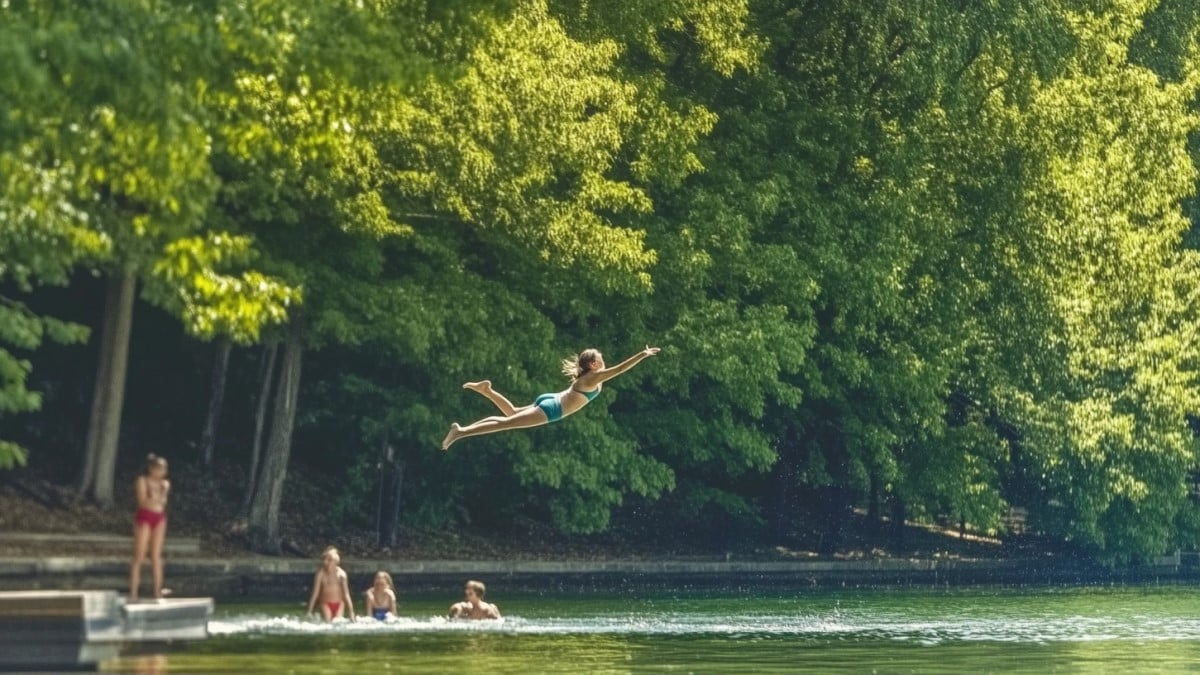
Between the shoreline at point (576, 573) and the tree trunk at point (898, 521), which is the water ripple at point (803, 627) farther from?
the tree trunk at point (898, 521)

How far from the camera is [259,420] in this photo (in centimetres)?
4425

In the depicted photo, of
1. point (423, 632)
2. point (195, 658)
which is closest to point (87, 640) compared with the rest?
point (195, 658)

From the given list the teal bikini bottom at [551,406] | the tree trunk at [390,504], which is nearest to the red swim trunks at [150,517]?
the teal bikini bottom at [551,406]

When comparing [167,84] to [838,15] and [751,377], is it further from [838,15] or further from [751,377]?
[838,15]

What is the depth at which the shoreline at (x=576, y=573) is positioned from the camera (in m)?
34.6

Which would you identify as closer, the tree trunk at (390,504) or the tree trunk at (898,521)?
the tree trunk at (390,504)

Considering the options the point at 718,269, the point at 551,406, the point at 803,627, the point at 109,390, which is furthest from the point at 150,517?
the point at 718,269

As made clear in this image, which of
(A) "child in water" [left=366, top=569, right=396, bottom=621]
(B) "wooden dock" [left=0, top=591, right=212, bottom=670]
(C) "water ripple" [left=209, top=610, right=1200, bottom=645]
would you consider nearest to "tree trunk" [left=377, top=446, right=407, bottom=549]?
(C) "water ripple" [left=209, top=610, right=1200, bottom=645]


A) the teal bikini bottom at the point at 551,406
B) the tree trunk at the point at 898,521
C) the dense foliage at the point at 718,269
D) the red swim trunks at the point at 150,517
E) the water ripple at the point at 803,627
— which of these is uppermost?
the dense foliage at the point at 718,269

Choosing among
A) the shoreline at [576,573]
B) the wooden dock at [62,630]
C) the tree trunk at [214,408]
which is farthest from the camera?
the tree trunk at [214,408]

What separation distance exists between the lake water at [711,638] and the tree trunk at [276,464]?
15.4 ft

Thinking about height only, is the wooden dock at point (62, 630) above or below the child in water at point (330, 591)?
below

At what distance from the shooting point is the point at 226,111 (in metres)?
29.0

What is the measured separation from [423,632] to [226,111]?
22.3ft
